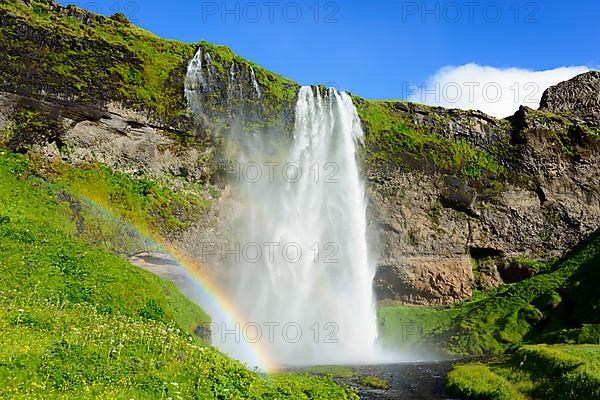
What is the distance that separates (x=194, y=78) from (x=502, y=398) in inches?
1278

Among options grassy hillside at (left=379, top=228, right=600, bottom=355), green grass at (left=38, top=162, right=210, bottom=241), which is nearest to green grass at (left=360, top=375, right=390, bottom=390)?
grassy hillside at (left=379, top=228, right=600, bottom=355)

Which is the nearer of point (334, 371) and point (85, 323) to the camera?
point (85, 323)

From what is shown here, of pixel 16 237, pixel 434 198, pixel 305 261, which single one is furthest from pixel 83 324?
pixel 434 198

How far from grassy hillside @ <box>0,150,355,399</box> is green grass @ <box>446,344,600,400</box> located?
6057mm

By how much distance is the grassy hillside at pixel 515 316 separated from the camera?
1368 inches

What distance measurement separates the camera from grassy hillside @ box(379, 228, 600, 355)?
34750mm

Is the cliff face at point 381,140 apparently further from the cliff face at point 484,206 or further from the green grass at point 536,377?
the green grass at point 536,377

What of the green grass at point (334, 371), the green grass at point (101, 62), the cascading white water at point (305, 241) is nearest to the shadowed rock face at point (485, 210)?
the cascading white water at point (305, 241)

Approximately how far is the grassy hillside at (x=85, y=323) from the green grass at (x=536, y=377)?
6057 millimetres

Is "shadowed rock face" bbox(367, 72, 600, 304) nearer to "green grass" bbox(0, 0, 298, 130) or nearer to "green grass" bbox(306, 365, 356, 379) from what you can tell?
"green grass" bbox(0, 0, 298, 130)

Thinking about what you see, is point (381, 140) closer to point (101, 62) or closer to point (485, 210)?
point (485, 210)

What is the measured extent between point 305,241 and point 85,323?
2688cm

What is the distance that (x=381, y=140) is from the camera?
160 ft

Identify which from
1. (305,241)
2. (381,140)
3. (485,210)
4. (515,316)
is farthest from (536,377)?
(485,210)
